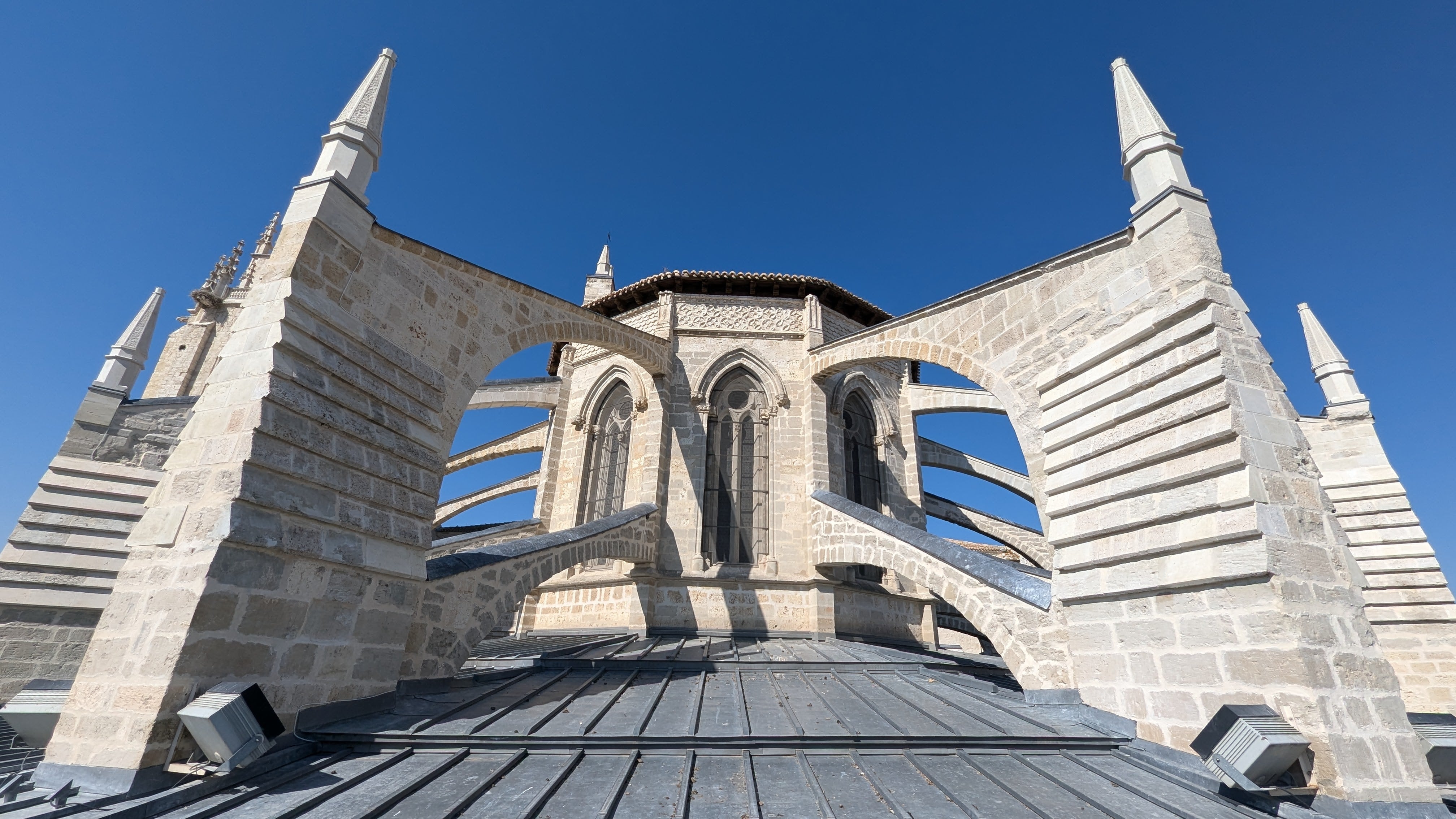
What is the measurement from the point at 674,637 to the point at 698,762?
5.94m

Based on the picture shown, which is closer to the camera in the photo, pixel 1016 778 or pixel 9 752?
pixel 1016 778

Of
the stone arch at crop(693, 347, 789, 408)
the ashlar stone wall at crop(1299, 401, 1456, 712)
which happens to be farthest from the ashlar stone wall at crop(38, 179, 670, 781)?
the ashlar stone wall at crop(1299, 401, 1456, 712)

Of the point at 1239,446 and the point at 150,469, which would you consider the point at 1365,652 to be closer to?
the point at 1239,446

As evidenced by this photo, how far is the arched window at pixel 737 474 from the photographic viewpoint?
33.9 ft

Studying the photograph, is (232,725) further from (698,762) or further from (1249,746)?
(1249,746)

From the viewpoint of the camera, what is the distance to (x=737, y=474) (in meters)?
10.8

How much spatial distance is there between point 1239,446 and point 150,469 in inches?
498

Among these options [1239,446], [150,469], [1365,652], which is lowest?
[1365,652]

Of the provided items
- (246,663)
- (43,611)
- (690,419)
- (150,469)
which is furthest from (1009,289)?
(43,611)

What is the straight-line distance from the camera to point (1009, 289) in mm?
6227

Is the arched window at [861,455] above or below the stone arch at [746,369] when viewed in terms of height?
below

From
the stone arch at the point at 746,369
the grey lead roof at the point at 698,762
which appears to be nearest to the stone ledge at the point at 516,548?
the grey lead roof at the point at 698,762

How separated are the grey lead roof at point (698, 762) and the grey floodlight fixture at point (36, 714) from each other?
134cm

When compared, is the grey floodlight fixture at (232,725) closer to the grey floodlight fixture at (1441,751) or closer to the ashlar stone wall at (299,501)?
the ashlar stone wall at (299,501)
